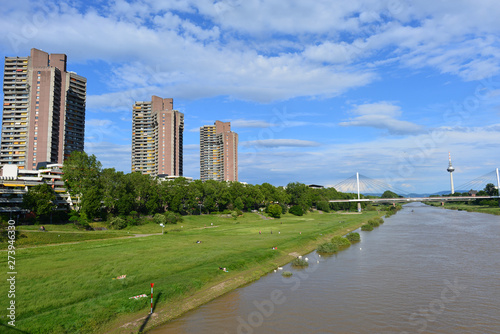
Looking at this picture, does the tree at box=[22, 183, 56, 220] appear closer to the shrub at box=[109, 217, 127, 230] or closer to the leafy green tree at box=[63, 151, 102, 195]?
the leafy green tree at box=[63, 151, 102, 195]

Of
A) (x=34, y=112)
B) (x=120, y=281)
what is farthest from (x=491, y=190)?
(x=34, y=112)

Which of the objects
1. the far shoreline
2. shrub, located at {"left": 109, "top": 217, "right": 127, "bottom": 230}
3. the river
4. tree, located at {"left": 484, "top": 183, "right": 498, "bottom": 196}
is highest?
tree, located at {"left": 484, "top": 183, "right": 498, "bottom": 196}

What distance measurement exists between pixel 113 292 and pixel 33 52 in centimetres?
13876

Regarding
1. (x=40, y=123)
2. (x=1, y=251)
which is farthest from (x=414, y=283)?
(x=40, y=123)

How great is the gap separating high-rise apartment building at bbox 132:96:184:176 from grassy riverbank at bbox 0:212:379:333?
134m

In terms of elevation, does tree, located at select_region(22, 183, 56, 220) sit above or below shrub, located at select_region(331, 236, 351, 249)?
above

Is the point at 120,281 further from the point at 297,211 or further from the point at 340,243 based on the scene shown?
the point at 297,211

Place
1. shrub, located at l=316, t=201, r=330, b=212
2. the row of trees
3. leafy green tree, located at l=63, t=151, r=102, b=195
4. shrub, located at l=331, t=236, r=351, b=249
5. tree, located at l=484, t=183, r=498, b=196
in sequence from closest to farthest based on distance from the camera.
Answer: shrub, located at l=331, t=236, r=351, b=249, the row of trees, leafy green tree, located at l=63, t=151, r=102, b=195, shrub, located at l=316, t=201, r=330, b=212, tree, located at l=484, t=183, r=498, b=196

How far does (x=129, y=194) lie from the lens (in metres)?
78.9

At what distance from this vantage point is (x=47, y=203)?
65625 mm

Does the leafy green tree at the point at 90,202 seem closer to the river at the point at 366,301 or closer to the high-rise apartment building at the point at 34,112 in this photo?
the river at the point at 366,301

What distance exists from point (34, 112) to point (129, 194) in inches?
2954

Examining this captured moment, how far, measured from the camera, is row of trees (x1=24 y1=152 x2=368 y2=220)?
69688mm

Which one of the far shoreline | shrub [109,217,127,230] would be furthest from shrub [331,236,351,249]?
shrub [109,217,127,230]
